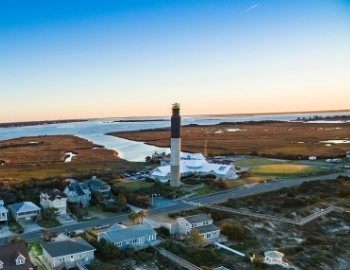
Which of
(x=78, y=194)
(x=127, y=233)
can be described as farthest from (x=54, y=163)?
(x=127, y=233)

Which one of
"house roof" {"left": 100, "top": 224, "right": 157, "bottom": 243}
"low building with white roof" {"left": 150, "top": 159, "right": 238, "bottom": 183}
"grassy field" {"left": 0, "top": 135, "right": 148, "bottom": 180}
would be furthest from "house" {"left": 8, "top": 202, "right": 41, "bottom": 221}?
"low building with white roof" {"left": 150, "top": 159, "right": 238, "bottom": 183}

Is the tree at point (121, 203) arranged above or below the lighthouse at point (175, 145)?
below

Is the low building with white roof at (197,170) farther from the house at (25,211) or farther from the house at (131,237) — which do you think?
the house at (131,237)

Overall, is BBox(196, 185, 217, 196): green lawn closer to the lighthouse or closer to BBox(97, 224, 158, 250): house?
the lighthouse

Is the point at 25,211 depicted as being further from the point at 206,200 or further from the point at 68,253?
the point at 206,200

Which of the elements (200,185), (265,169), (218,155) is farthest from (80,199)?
(218,155)

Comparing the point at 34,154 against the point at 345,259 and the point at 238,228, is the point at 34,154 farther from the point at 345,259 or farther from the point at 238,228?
the point at 345,259

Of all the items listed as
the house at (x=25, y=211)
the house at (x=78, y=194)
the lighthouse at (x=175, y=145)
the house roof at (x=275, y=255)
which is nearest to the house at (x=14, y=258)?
the house at (x=25, y=211)
